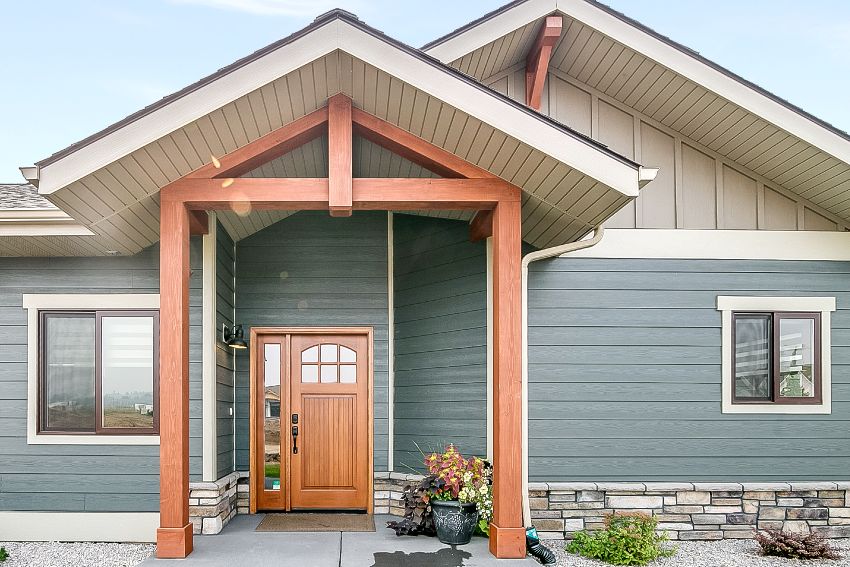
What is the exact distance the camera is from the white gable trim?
643 centimetres

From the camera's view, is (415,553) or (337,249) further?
(337,249)

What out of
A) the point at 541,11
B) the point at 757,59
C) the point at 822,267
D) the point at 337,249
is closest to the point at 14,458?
the point at 337,249

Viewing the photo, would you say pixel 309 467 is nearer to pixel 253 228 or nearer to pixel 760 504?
pixel 253 228

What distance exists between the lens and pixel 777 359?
6.91m

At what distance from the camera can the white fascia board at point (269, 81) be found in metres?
4.98

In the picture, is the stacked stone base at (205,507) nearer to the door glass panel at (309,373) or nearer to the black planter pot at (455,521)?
the door glass panel at (309,373)

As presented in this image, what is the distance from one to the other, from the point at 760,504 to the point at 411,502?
3.18m

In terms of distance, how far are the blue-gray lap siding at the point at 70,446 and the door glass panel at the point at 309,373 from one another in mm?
1372

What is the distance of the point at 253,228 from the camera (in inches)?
299

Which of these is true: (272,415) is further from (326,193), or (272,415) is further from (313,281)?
(326,193)

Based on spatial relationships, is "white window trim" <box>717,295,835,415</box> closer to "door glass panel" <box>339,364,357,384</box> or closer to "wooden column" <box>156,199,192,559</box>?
"door glass panel" <box>339,364,357,384</box>

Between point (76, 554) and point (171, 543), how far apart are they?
5.04 feet

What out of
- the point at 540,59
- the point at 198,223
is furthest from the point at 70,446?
the point at 540,59

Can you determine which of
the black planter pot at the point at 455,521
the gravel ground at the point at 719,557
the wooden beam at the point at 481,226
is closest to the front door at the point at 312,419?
the wooden beam at the point at 481,226
